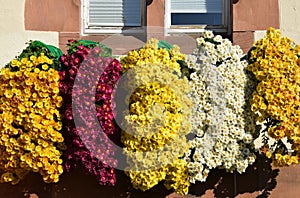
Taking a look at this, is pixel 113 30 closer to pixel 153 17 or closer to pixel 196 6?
pixel 153 17

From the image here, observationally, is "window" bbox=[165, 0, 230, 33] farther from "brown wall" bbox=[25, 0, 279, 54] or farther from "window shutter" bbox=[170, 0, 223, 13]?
"brown wall" bbox=[25, 0, 279, 54]

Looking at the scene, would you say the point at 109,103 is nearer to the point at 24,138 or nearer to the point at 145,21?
the point at 24,138

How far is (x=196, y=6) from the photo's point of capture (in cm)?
575

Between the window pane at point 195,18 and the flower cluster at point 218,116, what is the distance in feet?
Result: 2.60

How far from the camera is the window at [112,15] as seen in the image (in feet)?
18.8

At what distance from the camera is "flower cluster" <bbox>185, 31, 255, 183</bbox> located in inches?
192

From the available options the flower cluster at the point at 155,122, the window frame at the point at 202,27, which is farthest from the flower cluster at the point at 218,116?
the window frame at the point at 202,27

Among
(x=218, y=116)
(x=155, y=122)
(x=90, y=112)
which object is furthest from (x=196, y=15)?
(x=90, y=112)

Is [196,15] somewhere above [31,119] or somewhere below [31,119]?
above

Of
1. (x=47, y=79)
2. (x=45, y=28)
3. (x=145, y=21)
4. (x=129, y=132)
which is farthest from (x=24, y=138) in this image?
(x=145, y=21)

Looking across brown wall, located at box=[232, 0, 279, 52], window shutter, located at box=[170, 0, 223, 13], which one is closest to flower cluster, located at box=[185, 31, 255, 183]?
brown wall, located at box=[232, 0, 279, 52]

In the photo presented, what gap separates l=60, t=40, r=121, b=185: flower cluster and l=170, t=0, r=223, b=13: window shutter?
114cm

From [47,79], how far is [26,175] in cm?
90

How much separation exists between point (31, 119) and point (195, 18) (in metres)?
1.80
